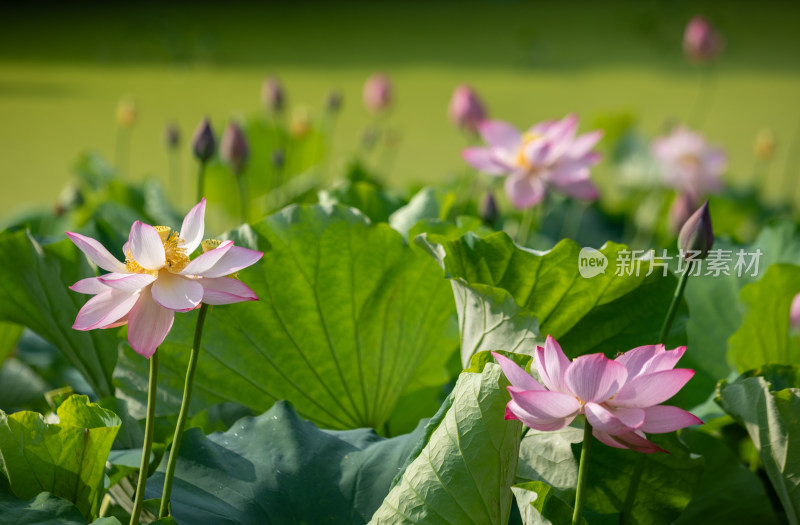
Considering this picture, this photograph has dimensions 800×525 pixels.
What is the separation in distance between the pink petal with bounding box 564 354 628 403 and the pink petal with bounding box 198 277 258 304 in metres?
0.13

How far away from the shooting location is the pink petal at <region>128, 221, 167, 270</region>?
1.11ft

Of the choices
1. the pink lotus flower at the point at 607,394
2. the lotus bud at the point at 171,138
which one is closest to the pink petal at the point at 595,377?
the pink lotus flower at the point at 607,394

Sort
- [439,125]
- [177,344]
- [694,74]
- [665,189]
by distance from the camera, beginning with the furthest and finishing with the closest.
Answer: [694,74] < [439,125] < [665,189] < [177,344]

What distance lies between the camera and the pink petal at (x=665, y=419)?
0.31 meters

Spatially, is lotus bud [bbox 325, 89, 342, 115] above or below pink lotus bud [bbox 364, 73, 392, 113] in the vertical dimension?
above

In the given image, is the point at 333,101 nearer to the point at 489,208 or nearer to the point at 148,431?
the point at 489,208

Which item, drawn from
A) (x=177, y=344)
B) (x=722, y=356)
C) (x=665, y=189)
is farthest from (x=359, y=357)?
(x=665, y=189)

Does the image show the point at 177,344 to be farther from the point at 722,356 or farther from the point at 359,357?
the point at 722,356

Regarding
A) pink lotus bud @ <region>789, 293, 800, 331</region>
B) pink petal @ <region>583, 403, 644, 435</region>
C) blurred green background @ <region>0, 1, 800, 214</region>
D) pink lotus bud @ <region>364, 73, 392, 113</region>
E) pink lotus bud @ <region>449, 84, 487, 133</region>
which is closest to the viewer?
pink petal @ <region>583, 403, 644, 435</region>

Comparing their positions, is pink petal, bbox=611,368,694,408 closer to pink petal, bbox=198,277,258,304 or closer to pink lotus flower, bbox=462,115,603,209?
pink petal, bbox=198,277,258,304

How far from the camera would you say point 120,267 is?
360mm

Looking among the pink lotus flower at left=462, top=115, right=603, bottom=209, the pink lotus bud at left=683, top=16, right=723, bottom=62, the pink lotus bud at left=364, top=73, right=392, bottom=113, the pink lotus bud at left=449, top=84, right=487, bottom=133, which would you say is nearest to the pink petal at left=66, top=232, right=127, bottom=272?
the pink lotus flower at left=462, top=115, right=603, bottom=209

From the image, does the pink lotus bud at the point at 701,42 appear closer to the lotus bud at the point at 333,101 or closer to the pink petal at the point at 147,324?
the lotus bud at the point at 333,101

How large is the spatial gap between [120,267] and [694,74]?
3642 mm
